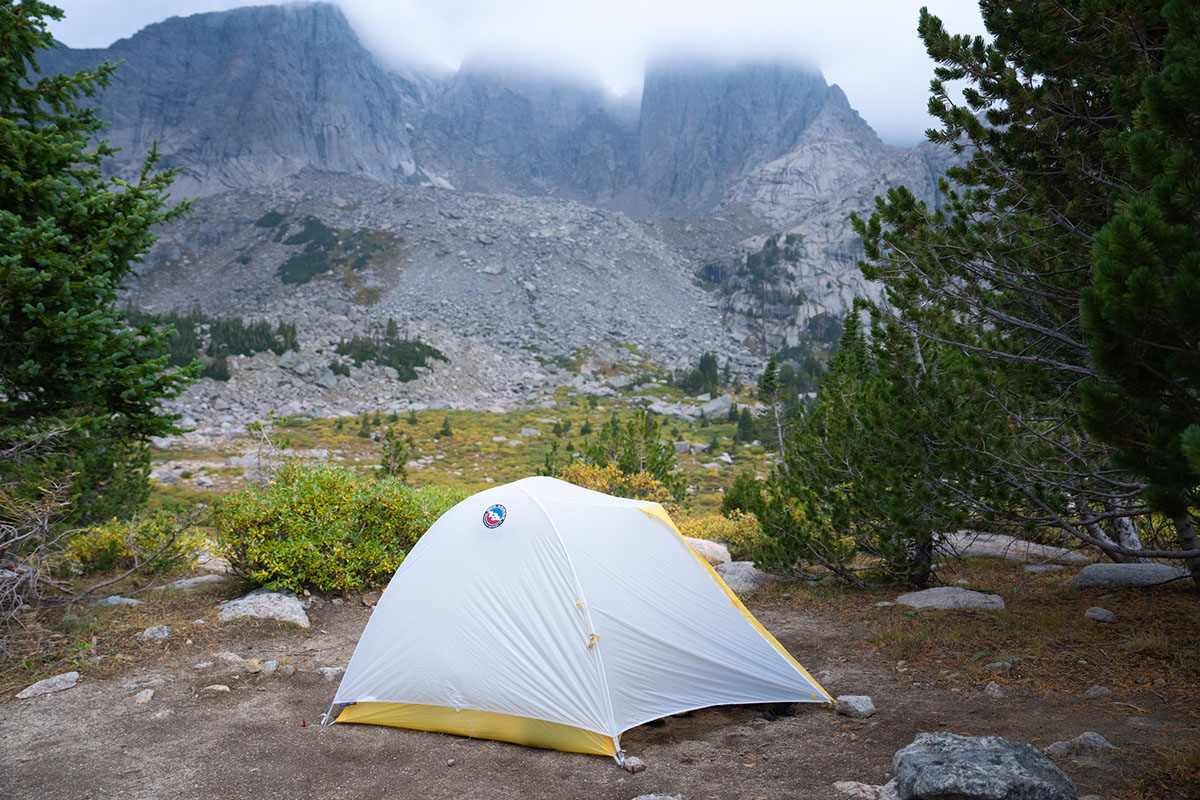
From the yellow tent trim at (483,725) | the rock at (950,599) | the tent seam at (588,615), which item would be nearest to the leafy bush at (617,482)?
the rock at (950,599)

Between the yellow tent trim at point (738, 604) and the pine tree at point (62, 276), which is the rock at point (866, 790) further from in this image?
the pine tree at point (62, 276)

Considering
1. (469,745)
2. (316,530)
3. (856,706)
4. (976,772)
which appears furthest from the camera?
(316,530)

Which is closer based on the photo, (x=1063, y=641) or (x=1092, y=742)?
(x=1092, y=742)

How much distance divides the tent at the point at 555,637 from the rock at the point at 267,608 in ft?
10.9

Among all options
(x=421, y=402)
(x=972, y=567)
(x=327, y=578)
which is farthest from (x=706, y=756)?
(x=421, y=402)

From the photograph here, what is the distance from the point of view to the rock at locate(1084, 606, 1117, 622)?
25.0ft

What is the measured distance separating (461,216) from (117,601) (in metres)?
123

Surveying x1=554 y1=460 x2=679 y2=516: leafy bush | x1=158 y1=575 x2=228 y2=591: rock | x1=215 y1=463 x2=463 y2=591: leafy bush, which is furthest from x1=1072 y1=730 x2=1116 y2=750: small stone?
x1=554 y1=460 x2=679 y2=516: leafy bush

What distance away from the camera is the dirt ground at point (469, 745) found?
4.83 m

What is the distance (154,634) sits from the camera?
831 centimetres

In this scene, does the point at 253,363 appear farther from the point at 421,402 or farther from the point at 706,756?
the point at 706,756

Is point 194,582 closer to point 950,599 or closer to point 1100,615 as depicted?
point 950,599

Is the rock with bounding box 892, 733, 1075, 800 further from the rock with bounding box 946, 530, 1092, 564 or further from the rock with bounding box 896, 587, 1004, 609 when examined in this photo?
the rock with bounding box 946, 530, 1092, 564

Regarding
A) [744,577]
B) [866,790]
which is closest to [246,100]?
[744,577]
